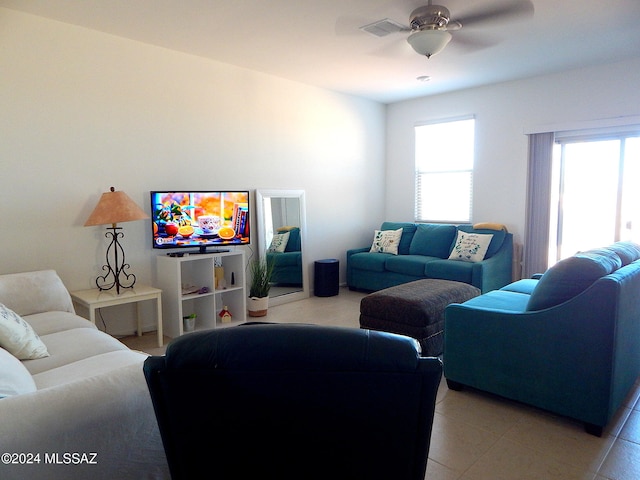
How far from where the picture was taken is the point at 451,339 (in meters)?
2.71

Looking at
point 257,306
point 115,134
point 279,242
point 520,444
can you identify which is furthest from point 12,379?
point 279,242

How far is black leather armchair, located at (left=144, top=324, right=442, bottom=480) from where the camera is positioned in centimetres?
105

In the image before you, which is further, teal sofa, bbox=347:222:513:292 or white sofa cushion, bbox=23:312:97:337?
teal sofa, bbox=347:222:513:292

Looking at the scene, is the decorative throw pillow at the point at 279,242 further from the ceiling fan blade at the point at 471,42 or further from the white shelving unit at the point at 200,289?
the ceiling fan blade at the point at 471,42

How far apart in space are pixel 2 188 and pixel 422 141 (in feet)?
16.0

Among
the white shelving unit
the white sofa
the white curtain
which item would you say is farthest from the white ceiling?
the white sofa

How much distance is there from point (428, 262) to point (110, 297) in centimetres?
331

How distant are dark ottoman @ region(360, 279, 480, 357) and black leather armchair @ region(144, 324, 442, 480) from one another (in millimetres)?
2046

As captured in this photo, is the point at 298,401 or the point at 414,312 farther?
the point at 414,312

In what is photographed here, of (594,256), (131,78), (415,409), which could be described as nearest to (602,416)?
(594,256)

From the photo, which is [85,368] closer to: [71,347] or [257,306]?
[71,347]

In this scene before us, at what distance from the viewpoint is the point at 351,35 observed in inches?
141

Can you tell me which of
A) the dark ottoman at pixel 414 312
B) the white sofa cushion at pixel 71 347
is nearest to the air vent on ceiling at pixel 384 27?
the dark ottoman at pixel 414 312

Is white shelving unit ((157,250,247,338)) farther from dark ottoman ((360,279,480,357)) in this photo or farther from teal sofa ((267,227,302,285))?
dark ottoman ((360,279,480,357))
